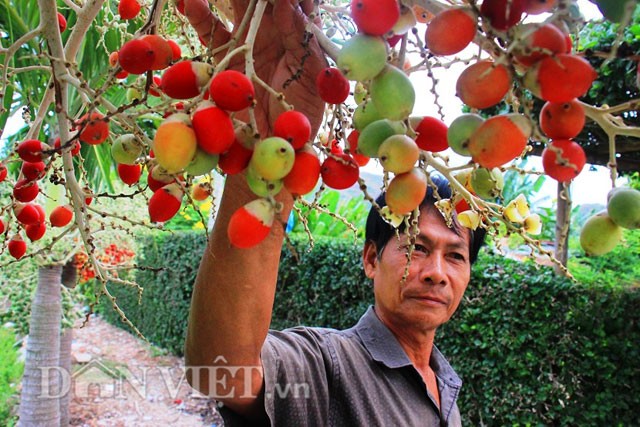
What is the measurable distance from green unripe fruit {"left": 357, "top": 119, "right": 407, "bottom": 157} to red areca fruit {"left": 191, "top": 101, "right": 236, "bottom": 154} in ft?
0.39

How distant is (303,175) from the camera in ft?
1.44

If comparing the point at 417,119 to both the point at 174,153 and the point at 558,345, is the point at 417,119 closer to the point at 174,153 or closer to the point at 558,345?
the point at 174,153

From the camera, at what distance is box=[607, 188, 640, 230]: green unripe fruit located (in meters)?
0.42

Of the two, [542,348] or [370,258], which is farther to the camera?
[542,348]

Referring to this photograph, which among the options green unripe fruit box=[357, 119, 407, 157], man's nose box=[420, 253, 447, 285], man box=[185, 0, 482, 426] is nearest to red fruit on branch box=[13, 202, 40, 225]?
man box=[185, 0, 482, 426]

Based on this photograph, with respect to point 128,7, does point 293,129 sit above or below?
below

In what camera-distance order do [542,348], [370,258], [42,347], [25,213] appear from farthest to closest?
[42,347] < [542,348] < [370,258] < [25,213]

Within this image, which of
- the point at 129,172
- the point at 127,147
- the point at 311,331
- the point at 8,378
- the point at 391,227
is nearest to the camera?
the point at 127,147

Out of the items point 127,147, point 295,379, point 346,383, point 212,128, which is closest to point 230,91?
point 212,128

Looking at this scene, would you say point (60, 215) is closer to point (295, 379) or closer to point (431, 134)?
point (295, 379)

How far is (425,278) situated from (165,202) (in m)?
0.95

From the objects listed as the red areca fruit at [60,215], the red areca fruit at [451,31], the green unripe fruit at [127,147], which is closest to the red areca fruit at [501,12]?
the red areca fruit at [451,31]

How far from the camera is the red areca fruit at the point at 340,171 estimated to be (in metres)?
0.48

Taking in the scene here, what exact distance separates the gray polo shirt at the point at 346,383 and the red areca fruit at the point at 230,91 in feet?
2.28
